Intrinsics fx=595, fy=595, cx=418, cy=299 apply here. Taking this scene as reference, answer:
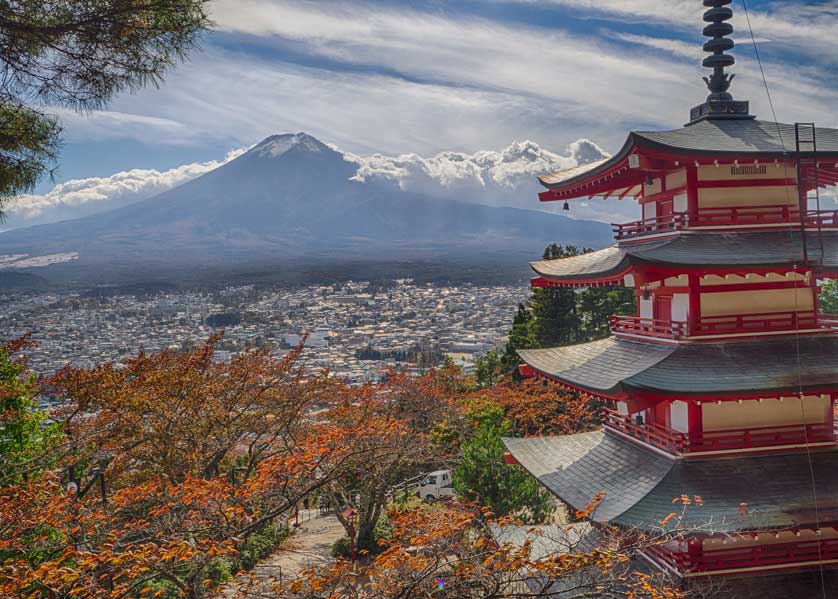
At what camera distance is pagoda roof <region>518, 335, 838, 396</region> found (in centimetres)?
913

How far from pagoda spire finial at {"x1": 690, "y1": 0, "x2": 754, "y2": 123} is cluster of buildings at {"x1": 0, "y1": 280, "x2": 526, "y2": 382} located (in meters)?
28.1

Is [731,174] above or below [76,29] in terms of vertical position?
below

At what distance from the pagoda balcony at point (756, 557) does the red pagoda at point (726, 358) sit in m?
0.02

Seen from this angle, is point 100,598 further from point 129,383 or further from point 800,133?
point 800,133

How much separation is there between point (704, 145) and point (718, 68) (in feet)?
8.32

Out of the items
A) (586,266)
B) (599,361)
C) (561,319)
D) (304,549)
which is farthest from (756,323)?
(561,319)

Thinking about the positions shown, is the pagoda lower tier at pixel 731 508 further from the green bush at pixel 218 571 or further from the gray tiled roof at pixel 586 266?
the green bush at pixel 218 571

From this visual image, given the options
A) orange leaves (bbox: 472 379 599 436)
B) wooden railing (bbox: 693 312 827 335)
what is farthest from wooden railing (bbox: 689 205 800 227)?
orange leaves (bbox: 472 379 599 436)

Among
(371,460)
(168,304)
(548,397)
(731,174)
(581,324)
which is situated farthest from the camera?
(168,304)

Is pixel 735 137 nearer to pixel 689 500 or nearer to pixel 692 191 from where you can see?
pixel 692 191

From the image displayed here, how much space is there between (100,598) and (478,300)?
104398 millimetres

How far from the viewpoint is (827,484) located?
29.9 feet

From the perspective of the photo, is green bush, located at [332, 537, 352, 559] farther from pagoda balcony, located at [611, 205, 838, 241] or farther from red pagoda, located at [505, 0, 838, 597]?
pagoda balcony, located at [611, 205, 838, 241]

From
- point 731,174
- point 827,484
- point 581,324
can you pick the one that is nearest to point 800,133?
point 731,174
